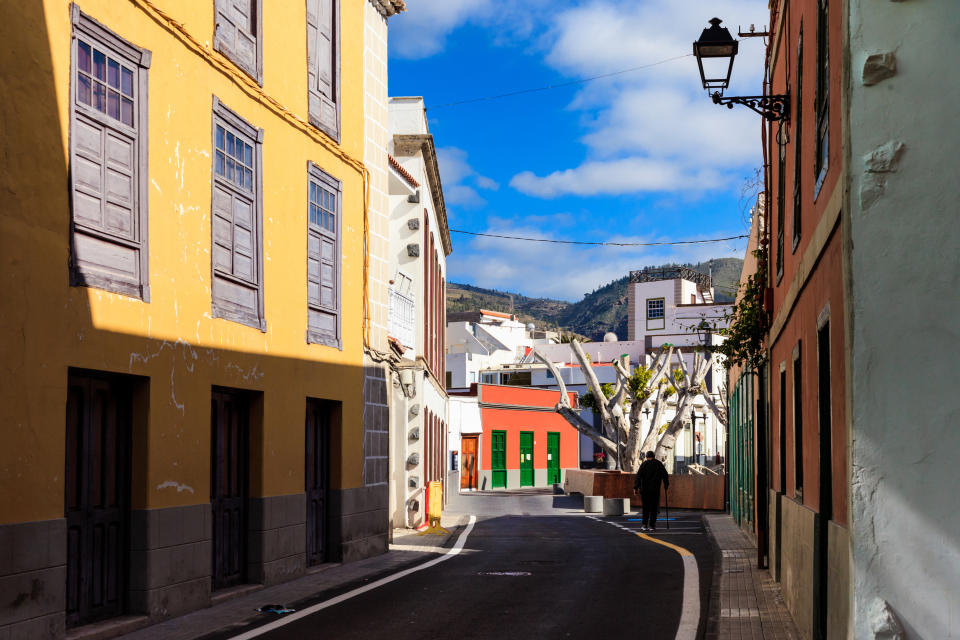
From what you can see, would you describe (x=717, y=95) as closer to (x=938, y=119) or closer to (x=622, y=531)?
(x=938, y=119)

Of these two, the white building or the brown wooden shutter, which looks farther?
the white building

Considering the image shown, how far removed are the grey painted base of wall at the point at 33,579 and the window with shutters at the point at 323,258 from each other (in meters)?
6.19

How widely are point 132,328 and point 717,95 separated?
6737 mm

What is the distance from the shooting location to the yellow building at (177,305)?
8.38 m

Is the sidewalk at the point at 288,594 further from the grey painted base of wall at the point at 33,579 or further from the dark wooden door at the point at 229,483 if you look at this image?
the grey painted base of wall at the point at 33,579

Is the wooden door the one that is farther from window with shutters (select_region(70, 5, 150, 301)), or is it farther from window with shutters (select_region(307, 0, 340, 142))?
window with shutters (select_region(70, 5, 150, 301))

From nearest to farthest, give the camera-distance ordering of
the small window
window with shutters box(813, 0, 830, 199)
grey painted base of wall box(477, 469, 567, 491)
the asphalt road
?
window with shutters box(813, 0, 830, 199) < the asphalt road < grey painted base of wall box(477, 469, 567, 491) < the small window

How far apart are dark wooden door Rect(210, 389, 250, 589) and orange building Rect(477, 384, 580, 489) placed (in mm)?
41205

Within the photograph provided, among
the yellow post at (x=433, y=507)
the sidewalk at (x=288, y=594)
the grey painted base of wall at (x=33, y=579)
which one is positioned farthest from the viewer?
the yellow post at (x=433, y=507)

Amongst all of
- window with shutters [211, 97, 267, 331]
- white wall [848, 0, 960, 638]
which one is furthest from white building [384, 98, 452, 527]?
white wall [848, 0, 960, 638]

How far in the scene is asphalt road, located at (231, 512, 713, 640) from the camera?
31.2ft

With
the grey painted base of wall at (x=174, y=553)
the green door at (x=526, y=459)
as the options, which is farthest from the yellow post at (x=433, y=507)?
the green door at (x=526, y=459)

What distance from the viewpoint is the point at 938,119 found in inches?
229

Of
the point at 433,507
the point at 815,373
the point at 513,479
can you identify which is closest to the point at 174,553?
the point at 815,373
